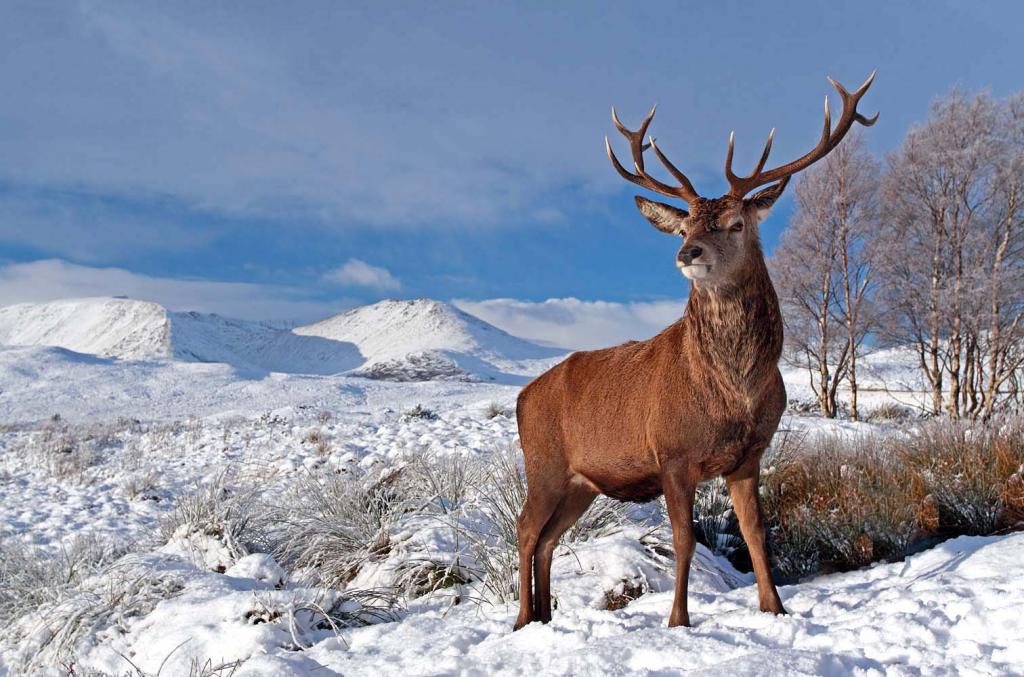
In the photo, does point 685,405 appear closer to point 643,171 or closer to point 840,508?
point 643,171

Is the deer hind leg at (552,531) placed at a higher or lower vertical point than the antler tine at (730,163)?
lower

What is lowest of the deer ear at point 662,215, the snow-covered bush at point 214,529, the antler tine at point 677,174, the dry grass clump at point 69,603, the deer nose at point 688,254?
the dry grass clump at point 69,603

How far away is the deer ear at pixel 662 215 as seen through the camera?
3.98m

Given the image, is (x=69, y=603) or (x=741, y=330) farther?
(x=69, y=603)

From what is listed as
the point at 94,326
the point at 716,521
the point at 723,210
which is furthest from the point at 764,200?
the point at 94,326

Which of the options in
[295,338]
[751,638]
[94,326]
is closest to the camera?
[751,638]

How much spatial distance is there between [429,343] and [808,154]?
50582 millimetres

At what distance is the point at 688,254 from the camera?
11.0ft

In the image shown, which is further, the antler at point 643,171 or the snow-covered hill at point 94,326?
Answer: the snow-covered hill at point 94,326

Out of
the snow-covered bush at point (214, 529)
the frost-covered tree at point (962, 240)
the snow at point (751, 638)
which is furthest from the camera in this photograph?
the frost-covered tree at point (962, 240)

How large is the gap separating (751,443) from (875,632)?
0.96 meters

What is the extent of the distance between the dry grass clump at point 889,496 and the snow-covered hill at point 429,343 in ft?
97.1

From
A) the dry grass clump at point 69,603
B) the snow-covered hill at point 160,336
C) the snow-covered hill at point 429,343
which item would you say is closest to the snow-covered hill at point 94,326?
the snow-covered hill at point 160,336

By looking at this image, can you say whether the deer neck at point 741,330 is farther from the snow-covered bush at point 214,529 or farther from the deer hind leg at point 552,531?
the snow-covered bush at point 214,529
